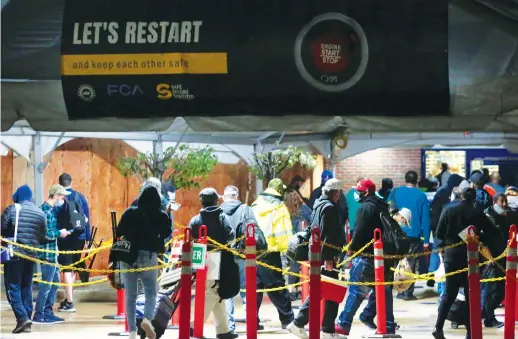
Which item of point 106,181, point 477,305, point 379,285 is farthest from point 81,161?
point 477,305

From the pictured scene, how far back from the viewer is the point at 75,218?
55.1 feet

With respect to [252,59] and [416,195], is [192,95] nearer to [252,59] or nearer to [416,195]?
[252,59]

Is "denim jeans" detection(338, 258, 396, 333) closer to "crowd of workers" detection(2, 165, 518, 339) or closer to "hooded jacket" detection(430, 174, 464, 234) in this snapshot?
"crowd of workers" detection(2, 165, 518, 339)

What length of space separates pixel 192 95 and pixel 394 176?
66.1 ft

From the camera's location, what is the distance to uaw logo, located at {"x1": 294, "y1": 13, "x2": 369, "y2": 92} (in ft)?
28.4

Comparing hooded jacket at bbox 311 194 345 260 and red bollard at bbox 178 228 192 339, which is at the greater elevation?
hooded jacket at bbox 311 194 345 260

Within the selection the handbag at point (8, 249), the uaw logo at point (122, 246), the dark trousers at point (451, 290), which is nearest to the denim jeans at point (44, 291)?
the handbag at point (8, 249)

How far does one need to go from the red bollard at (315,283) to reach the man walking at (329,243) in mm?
1641

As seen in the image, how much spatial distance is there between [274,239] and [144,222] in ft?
8.47

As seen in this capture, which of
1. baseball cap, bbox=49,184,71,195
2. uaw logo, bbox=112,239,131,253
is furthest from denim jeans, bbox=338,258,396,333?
baseball cap, bbox=49,184,71,195

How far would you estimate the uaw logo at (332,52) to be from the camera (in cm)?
866

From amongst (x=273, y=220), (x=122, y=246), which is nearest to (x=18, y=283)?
(x=122, y=246)

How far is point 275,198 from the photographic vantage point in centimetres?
1485

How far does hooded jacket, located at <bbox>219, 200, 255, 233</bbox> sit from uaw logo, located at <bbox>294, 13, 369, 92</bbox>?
5243 mm
